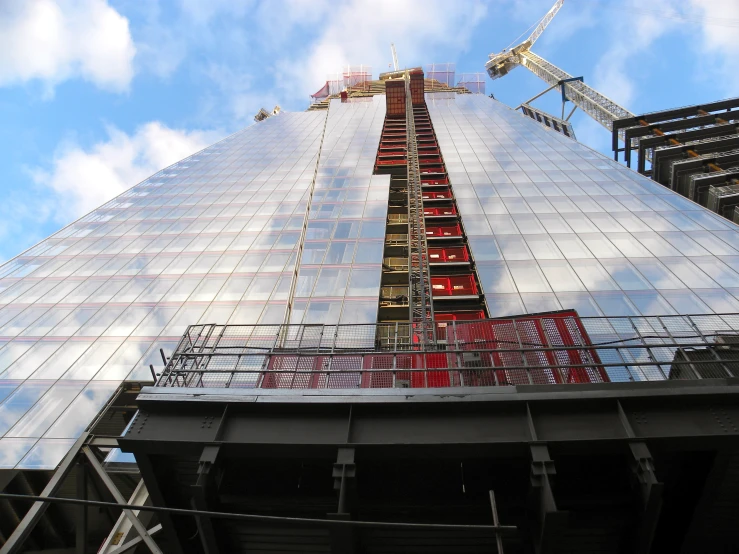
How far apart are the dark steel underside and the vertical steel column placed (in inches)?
107

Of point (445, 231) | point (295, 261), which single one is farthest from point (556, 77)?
point (295, 261)

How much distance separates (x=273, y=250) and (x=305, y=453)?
18.0 meters

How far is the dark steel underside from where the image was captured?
8.25m

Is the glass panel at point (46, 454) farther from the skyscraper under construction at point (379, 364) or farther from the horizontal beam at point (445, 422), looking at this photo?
the horizontal beam at point (445, 422)

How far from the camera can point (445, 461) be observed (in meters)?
8.87

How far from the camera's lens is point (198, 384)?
10.5 metres

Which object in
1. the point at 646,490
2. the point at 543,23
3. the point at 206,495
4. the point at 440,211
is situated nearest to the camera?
the point at 646,490

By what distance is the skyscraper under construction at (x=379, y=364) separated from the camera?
852 cm

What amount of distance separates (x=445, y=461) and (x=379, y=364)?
3.24 m

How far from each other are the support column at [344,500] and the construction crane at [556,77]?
61.9 meters

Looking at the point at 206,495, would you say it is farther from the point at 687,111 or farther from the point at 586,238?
the point at 687,111

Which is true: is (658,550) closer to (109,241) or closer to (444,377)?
(444,377)

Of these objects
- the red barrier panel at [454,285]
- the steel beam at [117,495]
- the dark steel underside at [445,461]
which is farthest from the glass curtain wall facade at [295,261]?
the dark steel underside at [445,461]

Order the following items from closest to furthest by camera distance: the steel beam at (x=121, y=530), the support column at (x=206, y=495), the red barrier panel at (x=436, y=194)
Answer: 1. the support column at (x=206, y=495)
2. the steel beam at (x=121, y=530)
3. the red barrier panel at (x=436, y=194)
